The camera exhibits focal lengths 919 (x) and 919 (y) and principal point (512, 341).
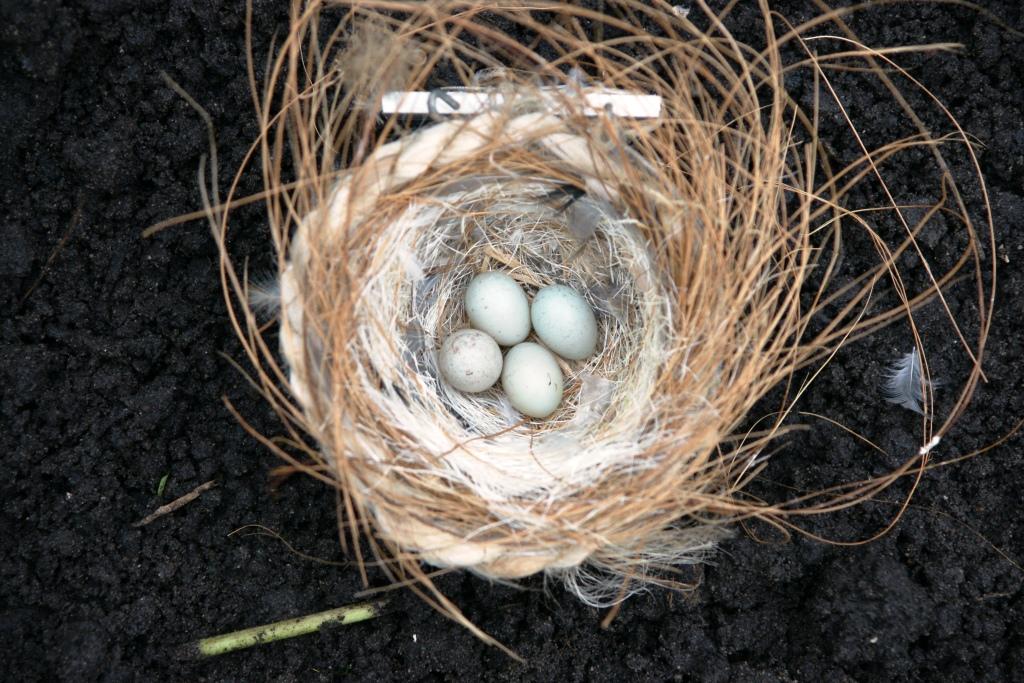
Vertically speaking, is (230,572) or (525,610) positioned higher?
(230,572)

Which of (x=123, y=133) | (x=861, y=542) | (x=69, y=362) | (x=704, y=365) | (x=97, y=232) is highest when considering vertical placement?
(x=123, y=133)

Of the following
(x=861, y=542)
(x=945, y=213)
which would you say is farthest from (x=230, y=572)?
(x=945, y=213)

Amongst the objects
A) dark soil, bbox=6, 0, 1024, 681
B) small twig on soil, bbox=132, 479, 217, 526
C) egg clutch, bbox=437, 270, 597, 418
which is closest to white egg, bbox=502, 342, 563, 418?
egg clutch, bbox=437, 270, 597, 418

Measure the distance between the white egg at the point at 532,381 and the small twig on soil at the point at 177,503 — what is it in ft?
2.31

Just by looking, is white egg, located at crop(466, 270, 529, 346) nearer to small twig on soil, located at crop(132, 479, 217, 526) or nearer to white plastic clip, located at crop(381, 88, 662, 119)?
white plastic clip, located at crop(381, 88, 662, 119)

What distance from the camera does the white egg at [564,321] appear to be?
83.0 inches

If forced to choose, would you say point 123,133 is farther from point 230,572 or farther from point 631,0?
point 631,0

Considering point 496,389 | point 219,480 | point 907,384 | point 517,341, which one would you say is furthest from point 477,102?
point 907,384

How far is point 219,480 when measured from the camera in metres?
2.06

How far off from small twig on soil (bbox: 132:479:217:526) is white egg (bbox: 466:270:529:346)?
2.32ft

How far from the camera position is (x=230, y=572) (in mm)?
2029

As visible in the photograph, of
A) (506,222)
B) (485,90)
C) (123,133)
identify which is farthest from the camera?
(506,222)

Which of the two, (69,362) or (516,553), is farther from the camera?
(69,362)

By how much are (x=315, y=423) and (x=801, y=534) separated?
109 cm
